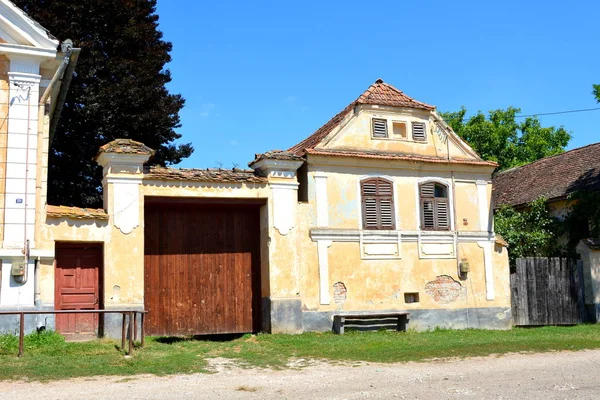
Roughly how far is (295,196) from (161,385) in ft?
27.0

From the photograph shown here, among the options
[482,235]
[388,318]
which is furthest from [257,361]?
[482,235]

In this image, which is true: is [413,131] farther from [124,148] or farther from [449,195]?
[124,148]

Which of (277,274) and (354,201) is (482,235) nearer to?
(354,201)

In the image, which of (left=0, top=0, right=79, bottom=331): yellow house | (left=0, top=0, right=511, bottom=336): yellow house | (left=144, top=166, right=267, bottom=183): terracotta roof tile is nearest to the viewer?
(left=0, top=0, right=79, bottom=331): yellow house

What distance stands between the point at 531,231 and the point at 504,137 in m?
21.2

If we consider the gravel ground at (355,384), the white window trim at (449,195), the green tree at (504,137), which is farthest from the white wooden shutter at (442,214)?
the green tree at (504,137)

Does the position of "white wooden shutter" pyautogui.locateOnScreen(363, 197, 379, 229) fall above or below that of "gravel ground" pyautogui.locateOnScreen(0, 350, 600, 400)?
above

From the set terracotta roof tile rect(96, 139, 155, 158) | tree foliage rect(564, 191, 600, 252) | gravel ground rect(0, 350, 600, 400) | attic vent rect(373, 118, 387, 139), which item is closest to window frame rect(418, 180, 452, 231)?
attic vent rect(373, 118, 387, 139)

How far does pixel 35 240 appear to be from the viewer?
569 inches

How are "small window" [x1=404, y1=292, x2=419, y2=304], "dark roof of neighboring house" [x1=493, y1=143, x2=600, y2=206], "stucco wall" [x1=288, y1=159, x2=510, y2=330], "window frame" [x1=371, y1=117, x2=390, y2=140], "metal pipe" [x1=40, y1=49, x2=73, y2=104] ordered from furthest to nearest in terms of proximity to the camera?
"dark roof of neighboring house" [x1=493, y1=143, x2=600, y2=206] < "window frame" [x1=371, y1=117, x2=390, y2=140] < "small window" [x1=404, y1=292, x2=419, y2=304] < "stucco wall" [x1=288, y1=159, x2=510, y2=330] < "metal pipe" [x1=40, y1=49, x2=73, y2=104]

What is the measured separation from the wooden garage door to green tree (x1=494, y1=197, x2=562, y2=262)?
9.64 m

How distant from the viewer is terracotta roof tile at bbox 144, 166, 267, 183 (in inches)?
632

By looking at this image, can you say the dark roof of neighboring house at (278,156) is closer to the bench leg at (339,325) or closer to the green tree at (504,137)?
the bench leg at (339,325)

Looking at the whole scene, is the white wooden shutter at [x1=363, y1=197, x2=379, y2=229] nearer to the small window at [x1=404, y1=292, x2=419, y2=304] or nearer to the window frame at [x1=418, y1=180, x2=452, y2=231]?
the window frame at [x1=418, y1=180, x2=452, y2=231]
